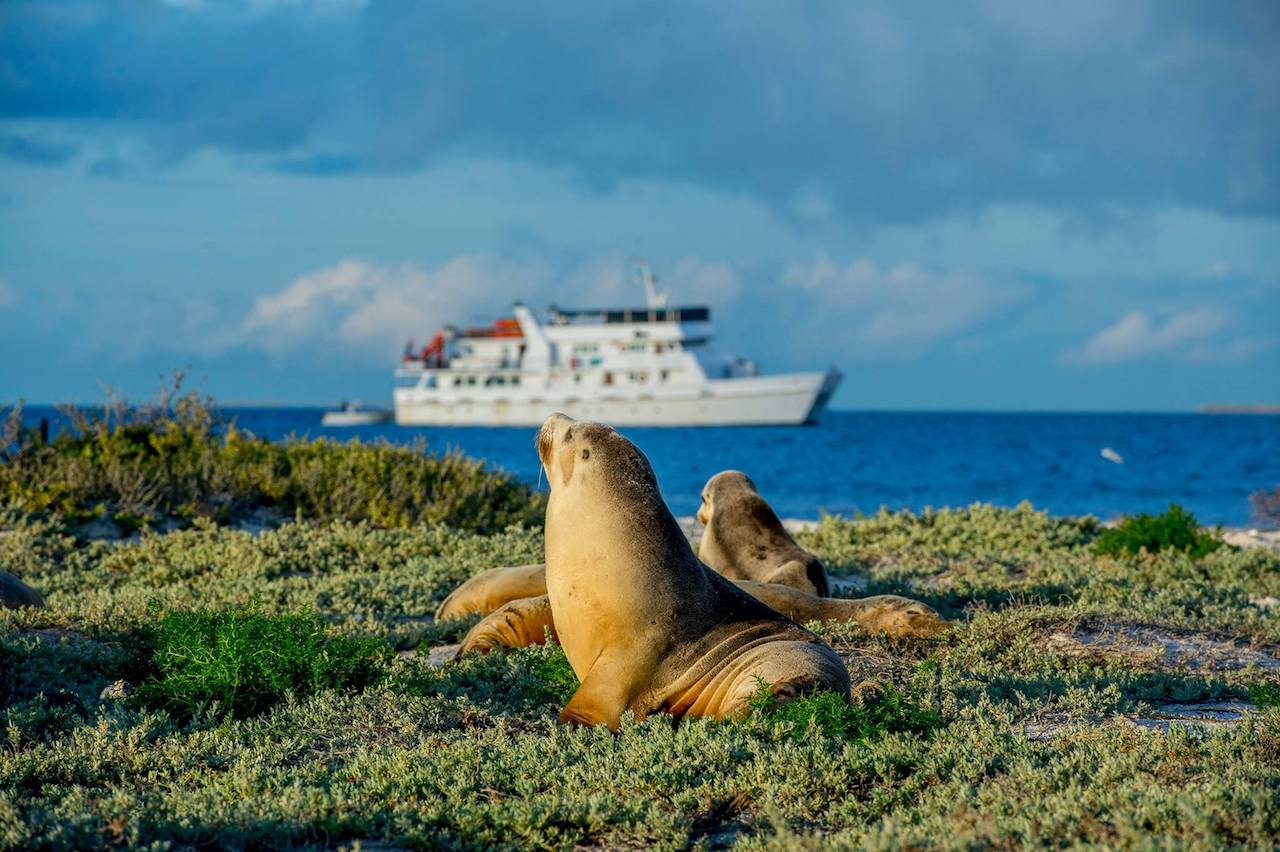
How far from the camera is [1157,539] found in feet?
44.3

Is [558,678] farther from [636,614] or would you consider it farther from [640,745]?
[640,745]

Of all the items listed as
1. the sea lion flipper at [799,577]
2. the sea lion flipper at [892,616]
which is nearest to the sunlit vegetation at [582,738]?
the sea lion flipper at [892,616]

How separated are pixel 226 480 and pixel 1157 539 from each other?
10899mm

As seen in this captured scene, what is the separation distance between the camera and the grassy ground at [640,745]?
14.5 ft

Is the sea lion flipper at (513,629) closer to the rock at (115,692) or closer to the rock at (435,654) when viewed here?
the rock at (435,654)

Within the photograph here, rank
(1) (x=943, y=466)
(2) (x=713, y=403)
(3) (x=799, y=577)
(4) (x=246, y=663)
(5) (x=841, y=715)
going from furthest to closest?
(2) (x=713, y=403) → (1) (x=943, y=466) → (3) (x=799, y=577) → (4) (x=246, y=663) → (5) (x=841, y=715)

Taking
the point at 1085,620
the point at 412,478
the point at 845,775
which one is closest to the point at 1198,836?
the point at 845,775

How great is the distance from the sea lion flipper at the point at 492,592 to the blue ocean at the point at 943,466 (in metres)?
10.9

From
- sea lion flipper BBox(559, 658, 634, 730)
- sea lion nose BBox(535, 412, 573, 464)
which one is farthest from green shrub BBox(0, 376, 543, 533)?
sea lion flipper BBox(559, 658, 634, 730)

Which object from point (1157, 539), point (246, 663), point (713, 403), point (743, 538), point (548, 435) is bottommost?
point (246, 663)

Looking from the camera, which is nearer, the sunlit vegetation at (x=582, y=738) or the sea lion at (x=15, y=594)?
the sunlit vegetation at (x=582, y=738)

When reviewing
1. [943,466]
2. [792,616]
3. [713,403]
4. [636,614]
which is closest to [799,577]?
[792,616]

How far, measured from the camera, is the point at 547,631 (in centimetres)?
782

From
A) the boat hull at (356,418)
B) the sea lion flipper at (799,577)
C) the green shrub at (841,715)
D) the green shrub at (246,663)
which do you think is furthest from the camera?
the boat hull at (356,418)
